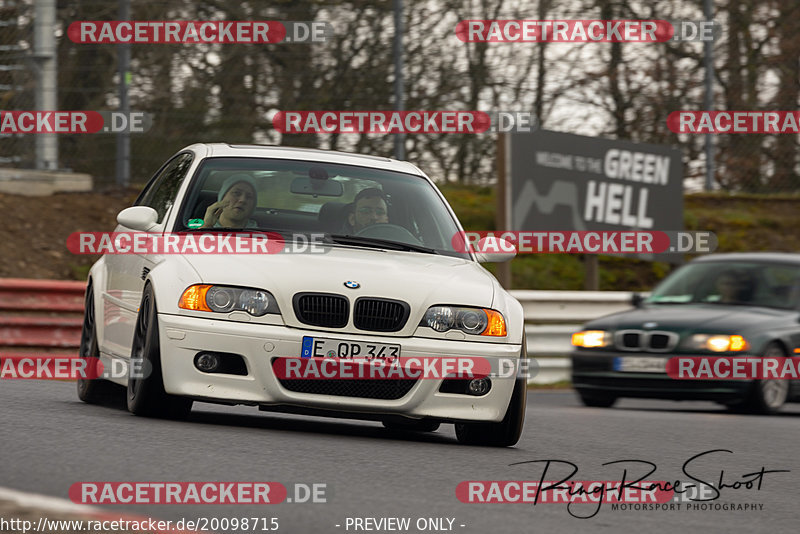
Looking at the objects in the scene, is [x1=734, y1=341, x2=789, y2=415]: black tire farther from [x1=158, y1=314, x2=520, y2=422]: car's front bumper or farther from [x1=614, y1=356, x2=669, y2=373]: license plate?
[x1=158, y1=314, x2=520, y2=422]: car's front bumper

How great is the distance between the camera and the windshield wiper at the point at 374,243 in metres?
8.14

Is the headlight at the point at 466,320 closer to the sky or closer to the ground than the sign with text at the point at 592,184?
closer to the ground

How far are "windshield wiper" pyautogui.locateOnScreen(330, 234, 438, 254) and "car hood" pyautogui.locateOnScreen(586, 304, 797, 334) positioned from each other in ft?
16.8

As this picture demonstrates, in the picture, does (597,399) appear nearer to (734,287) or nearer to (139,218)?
(734,287)

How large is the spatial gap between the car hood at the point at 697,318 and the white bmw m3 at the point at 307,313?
4.97 metres

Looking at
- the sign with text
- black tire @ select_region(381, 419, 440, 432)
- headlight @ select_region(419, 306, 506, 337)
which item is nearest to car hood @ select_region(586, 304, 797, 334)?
the sign with text

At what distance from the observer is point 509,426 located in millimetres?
7879

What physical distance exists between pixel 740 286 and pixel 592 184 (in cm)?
440

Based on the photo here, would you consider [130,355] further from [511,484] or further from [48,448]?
[511,484]

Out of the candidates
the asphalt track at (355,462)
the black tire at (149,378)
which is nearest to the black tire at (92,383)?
the asphalt track at (355,462)

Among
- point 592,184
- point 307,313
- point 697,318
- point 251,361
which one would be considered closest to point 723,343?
point 697,318

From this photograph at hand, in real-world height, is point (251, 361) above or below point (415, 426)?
above

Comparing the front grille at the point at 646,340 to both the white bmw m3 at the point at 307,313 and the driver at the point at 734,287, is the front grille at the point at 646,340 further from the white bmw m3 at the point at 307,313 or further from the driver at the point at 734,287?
the white bmw m3 at the point at 307,313

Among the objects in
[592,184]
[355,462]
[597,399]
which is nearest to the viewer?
[355,462]
